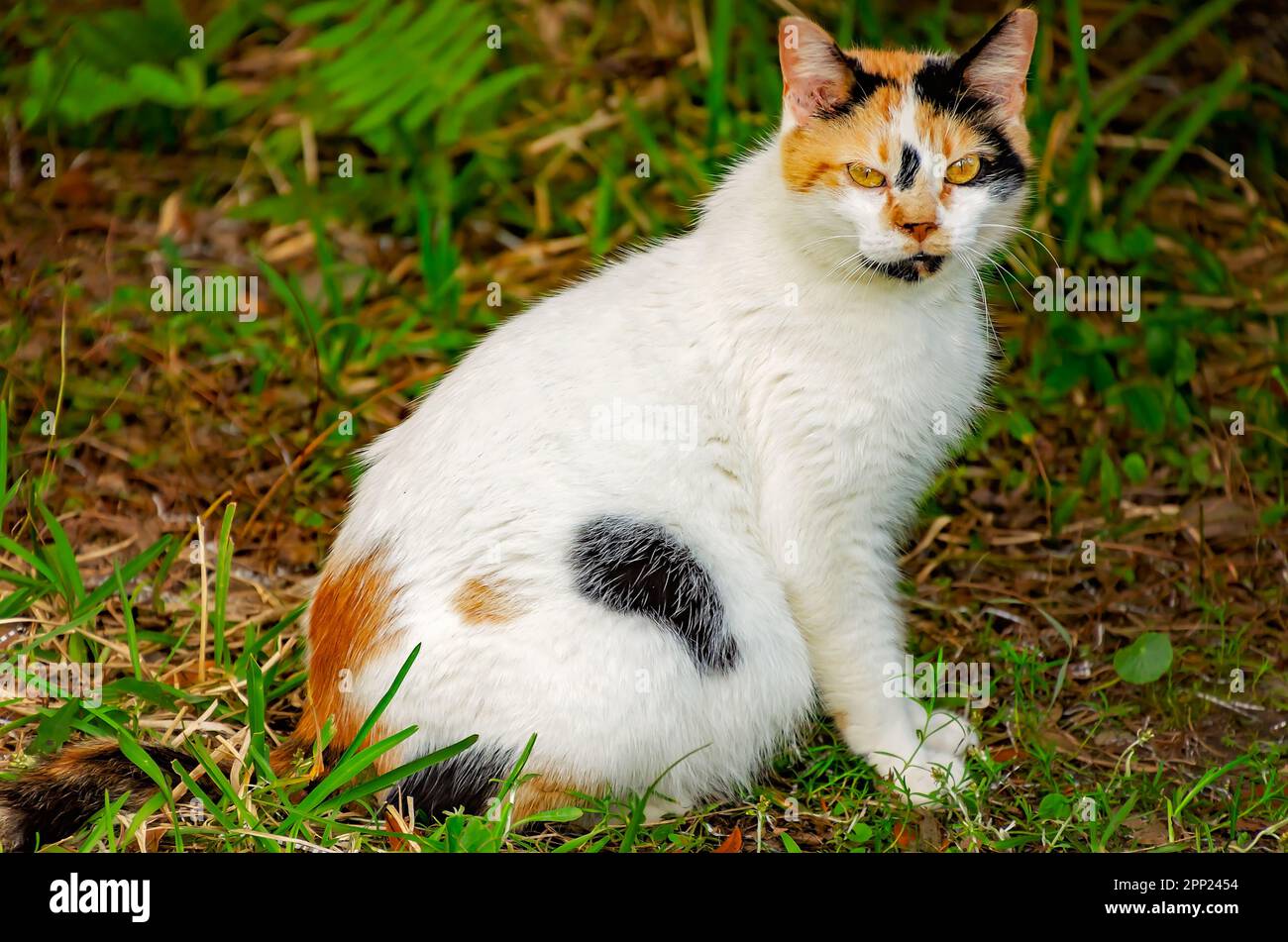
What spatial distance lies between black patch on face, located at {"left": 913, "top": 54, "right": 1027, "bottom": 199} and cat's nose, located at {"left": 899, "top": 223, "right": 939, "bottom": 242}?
0.63 ft

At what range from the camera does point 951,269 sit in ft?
11.4

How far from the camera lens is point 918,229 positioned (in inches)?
125

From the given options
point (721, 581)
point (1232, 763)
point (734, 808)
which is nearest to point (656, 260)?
point (721, 581)

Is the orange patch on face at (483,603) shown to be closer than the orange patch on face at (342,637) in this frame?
Yes

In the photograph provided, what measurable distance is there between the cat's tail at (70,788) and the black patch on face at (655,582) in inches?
46.1

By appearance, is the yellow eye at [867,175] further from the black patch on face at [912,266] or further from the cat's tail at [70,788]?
the cat's tail at [70,788]

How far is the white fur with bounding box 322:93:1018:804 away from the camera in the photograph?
3.06 m

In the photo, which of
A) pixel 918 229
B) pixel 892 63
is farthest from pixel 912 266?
pixel 892 63

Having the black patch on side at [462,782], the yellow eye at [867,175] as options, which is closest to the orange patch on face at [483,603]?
the black patch on side at [462,782]

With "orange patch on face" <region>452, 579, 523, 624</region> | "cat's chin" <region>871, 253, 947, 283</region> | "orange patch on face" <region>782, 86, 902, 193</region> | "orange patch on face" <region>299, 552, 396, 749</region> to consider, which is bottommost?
"orange patch on face" <region>299, 552, 396, 749</region>

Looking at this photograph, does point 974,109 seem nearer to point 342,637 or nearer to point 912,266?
point 912,266

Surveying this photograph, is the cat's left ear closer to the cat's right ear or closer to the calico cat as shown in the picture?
the calico cat

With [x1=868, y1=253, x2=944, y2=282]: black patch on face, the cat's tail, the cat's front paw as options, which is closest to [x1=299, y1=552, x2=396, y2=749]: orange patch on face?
the cat's tail

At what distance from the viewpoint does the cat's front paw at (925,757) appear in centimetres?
340
